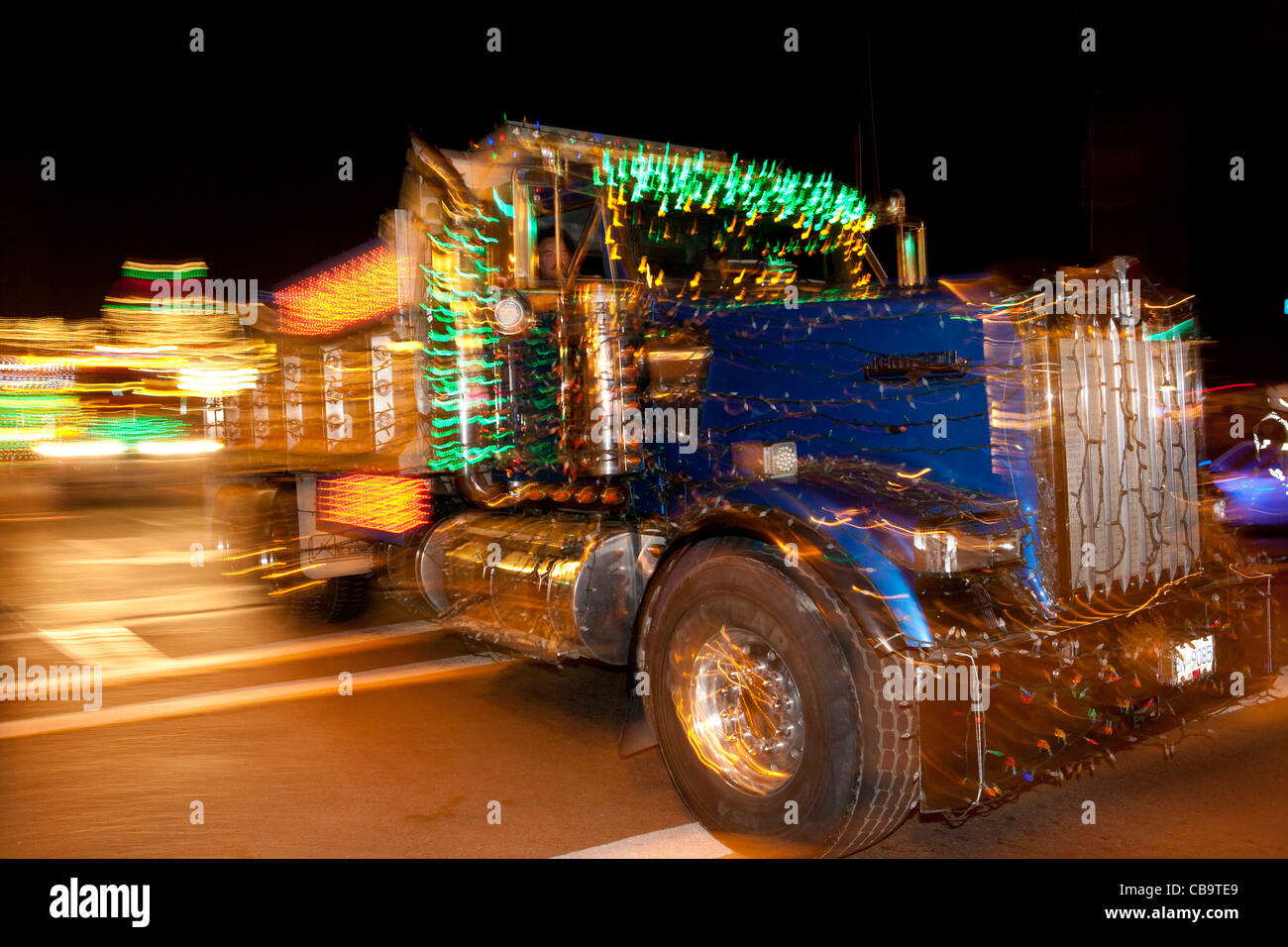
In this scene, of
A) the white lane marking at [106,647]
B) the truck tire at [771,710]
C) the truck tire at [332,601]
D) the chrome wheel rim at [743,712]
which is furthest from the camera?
the truck tire at [332,601]

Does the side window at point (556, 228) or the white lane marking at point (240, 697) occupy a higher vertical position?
the side window at point (556, 228)

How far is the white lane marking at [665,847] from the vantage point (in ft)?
13.4

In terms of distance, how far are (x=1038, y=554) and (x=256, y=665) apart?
212 inches

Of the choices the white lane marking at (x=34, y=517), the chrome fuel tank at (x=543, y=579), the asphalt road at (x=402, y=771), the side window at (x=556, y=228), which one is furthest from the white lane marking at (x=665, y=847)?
the white lane marking at (x=34, y=517)

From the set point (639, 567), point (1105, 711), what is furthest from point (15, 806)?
point (1105, 711)

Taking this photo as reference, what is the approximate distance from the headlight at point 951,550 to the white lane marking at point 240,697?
4039 millimetres

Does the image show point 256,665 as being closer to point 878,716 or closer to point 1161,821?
point 878,716

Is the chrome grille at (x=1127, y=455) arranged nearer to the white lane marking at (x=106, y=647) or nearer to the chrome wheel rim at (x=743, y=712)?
the chrome wheel rim at (x=743, y=712)

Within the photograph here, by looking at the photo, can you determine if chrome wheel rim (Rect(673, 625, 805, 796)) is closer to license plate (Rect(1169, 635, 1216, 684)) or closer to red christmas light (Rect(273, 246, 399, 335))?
license plate (Rect(1169, 635, 1216, 684))

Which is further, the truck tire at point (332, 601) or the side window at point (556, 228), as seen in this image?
the truck tire at point (332, 601)

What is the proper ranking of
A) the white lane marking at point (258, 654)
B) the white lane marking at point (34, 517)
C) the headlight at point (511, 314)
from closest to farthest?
the headlight at point (511, 314) → the white lane marking at point (258, 654) → the white lane marking at point (34, 517)

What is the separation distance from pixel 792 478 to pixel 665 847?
5.08ft

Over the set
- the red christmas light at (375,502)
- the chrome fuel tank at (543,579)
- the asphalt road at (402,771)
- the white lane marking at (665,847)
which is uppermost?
the red christmas light at (375,502)

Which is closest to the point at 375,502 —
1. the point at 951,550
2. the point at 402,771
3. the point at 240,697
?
the point at 240,697
